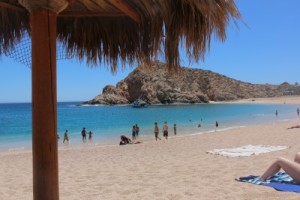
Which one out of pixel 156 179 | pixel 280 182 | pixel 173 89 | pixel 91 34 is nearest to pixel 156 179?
pixel 156 179

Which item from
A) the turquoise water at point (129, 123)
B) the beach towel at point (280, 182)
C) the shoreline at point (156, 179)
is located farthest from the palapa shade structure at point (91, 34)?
the turquoise water at point (129, 123)

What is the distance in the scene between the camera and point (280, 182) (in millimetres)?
5945

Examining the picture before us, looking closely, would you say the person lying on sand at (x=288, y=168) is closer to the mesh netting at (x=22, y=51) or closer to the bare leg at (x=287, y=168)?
the bare leg at (x=287, y=168)

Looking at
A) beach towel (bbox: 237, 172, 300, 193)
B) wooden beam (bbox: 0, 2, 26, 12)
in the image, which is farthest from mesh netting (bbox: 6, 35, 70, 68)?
beach towel (bbox: 237, 172, 300, 193)

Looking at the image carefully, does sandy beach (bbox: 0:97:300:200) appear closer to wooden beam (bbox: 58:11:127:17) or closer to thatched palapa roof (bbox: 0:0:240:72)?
thatched palapa roof (bbox: 0:0:240:72)

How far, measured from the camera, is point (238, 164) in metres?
8.53

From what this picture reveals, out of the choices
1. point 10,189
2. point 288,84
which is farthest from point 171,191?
point 288,84

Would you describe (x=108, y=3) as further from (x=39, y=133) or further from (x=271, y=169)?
(x=271, y=169)

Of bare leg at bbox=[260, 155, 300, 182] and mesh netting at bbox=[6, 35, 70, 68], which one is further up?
mesh netting at bbox=[6, 35, 70, 68]

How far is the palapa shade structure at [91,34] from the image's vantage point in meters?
2.85

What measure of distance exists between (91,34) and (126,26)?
1.22 feet

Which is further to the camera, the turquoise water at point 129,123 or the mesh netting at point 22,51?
the turquoise water at point 129,123

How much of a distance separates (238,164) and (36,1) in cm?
668

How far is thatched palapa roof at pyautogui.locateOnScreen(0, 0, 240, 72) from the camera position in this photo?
306 cm
